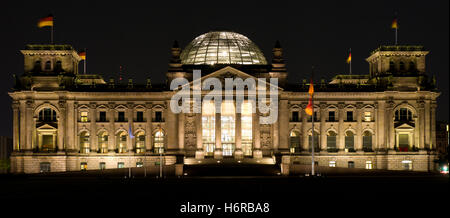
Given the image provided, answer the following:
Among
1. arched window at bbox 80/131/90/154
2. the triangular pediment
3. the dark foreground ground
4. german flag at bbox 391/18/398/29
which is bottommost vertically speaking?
the dark foreground ground

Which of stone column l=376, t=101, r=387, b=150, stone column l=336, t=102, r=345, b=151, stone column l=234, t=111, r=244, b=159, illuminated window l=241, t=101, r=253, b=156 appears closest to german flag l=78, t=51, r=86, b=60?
stone column l=234, t=111, r=244, b=159

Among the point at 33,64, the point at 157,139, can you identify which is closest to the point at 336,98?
the point at 157,139

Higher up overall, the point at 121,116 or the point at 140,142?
the point at 121,116

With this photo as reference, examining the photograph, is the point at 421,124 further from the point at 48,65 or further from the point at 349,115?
the point at 48,65

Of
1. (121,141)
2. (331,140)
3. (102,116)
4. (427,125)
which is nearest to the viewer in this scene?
(102,116)

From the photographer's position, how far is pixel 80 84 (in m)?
110

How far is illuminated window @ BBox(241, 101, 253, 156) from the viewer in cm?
10475

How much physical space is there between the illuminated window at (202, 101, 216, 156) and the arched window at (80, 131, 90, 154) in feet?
62.1

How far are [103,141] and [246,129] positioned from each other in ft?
76.2

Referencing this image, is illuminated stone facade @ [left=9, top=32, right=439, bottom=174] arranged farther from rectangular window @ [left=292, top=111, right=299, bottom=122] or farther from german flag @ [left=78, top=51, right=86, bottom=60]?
german flag @ [left=78, top=51, right=86, bottom=60]

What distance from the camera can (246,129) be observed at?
345 feet

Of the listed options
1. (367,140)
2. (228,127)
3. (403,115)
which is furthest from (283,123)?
(403,115)
